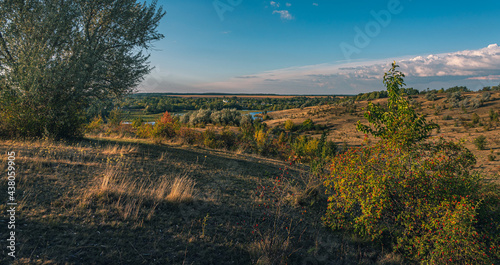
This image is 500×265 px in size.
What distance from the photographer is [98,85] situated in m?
11.1

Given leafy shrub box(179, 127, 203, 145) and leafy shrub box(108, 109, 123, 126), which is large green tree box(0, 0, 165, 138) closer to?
leafy shrub box(179, 127, 203, 145)

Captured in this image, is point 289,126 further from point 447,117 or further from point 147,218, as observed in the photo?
point 147,218

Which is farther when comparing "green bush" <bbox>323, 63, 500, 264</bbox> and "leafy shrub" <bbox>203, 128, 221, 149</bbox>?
"leafy shrub" <bbox>203, 128, 221, 149</bbox>

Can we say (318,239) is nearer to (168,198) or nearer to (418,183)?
(418,183)

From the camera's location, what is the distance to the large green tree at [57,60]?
884 cm

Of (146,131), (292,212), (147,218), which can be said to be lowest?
(292,212)

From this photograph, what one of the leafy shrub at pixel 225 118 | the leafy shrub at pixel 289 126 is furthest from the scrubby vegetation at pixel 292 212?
the leafy shrub at pixel 289 126

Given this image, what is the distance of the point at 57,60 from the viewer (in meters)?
9.56

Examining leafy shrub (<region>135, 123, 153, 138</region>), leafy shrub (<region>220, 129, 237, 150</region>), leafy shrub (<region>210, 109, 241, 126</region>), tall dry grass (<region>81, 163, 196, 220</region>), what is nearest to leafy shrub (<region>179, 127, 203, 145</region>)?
leafy shrub (<region>135, 123, 153, 138</region>)

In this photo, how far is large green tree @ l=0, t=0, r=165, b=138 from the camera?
884cm

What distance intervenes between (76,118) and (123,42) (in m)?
4.62

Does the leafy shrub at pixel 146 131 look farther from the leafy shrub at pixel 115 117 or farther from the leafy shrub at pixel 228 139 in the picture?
the leafy shrub at pixel 228 139

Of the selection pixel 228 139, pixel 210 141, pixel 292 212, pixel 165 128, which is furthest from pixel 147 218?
pixel 228 139

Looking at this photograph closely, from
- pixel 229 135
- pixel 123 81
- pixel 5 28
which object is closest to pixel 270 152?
pixel 229 135
